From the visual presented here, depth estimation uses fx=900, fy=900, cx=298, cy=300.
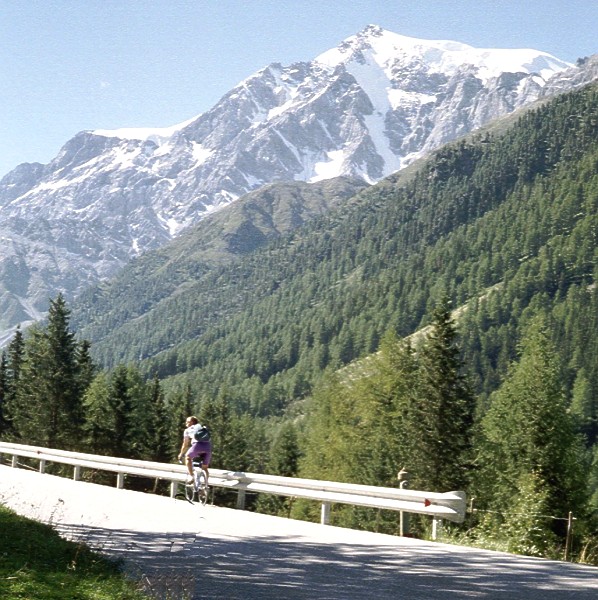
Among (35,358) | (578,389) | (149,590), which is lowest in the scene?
(149,590)

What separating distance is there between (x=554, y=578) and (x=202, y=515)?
9.39 m

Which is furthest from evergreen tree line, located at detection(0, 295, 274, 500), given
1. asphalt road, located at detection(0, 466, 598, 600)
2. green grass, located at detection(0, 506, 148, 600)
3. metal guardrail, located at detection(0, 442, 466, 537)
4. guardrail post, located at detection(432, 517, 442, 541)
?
green grass, located at detection(0, 506, 148, 600)

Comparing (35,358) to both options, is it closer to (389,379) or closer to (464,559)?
(389,379)

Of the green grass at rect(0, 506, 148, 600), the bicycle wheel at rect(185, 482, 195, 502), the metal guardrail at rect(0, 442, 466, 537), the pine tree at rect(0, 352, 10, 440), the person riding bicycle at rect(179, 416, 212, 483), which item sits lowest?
the green grass at rect(0, 506, 148, 600)

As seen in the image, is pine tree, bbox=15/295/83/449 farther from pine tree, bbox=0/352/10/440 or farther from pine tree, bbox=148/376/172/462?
pine tree, bbox=148/376/172/462

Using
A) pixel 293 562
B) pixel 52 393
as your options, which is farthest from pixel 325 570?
pixel 52 393

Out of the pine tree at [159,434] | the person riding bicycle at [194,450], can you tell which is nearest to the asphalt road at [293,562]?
the person riding bicycle at [194,450]

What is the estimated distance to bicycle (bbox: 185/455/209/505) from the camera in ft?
68.6

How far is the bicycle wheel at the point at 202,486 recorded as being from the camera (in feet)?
68.5

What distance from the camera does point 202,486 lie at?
20969 millimetres

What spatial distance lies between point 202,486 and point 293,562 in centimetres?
950

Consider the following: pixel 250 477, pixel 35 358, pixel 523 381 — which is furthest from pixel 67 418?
pixel 250 477

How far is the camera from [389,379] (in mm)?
57125

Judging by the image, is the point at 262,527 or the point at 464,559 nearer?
the point at 464,559
